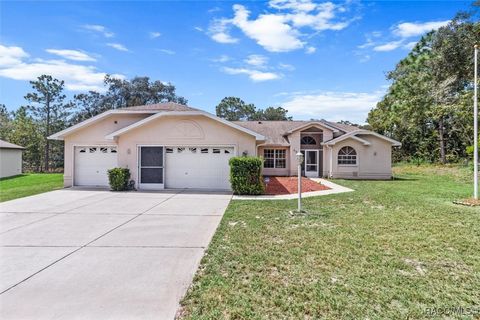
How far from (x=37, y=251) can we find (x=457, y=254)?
7655mm

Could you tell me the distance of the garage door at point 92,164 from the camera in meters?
15.0

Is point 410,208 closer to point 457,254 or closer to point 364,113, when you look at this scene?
point 457,254

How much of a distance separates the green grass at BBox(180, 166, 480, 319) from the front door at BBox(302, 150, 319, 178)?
44.9 ft

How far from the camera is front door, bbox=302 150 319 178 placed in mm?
21859

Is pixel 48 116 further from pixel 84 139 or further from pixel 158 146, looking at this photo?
pixel 158 146

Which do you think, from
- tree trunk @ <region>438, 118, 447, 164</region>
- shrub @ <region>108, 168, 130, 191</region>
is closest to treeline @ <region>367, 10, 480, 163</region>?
tree trunk @ <region>438, 118, 447, 164</region>

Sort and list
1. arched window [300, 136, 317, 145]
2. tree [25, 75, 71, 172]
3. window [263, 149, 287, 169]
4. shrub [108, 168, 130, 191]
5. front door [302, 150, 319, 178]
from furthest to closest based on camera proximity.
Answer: tree [25, 75, 71, 172]
window [263, 149, 287, 169]
arched window [300, 136, 317, 145]
front door [302, 150, 319, 178]
shrub [108, 168, 130, 191]

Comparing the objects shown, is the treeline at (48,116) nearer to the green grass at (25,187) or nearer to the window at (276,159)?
the green grass at (25,187)

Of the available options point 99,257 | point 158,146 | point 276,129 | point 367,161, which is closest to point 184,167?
point 158,146

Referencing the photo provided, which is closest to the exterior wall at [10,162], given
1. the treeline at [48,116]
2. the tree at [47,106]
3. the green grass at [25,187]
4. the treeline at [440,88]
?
the green grass at [25,187]

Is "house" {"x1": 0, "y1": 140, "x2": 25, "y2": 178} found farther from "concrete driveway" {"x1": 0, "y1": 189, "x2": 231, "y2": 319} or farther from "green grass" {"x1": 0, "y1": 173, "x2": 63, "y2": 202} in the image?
"concrete driveway" {"x1": 0, "y1": 189, "x2": 231, "y2": 319}

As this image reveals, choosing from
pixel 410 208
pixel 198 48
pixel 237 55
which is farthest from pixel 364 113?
pixel 410 208

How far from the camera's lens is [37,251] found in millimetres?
5246

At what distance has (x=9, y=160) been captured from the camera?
23594 mm
